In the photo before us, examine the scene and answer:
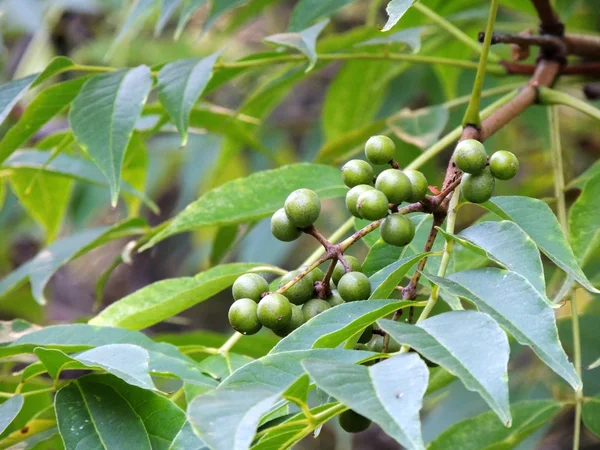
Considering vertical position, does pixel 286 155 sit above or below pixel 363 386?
A: below

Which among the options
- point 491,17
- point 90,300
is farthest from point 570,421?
point 90,300

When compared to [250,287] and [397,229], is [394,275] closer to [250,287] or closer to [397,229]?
[397,229]

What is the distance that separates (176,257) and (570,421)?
2.41 m

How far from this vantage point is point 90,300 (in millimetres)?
4555

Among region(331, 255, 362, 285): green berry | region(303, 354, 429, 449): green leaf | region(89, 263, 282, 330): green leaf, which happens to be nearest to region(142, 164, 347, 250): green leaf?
region(89, 263, 282, 330): green leaf

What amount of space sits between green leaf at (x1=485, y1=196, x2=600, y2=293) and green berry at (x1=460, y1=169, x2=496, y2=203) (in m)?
0.04

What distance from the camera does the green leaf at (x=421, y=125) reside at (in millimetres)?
1370

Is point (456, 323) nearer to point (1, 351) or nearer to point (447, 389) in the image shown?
point (1, 351)

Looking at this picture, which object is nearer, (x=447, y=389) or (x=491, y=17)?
(x=491, y=17)

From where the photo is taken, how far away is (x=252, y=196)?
3.66ft

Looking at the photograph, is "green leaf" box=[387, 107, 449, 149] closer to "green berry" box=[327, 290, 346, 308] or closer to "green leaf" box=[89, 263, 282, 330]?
"green leaf" box=[89, 263, 282, 330]

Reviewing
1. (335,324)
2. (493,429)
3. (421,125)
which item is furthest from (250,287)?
(421,125)

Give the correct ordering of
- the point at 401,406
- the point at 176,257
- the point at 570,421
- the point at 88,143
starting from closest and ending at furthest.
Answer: the point at 401,406 < the point at 88,143 < the point at 570,421 < the point at 176,257

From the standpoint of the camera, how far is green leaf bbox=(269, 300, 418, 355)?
672mm
